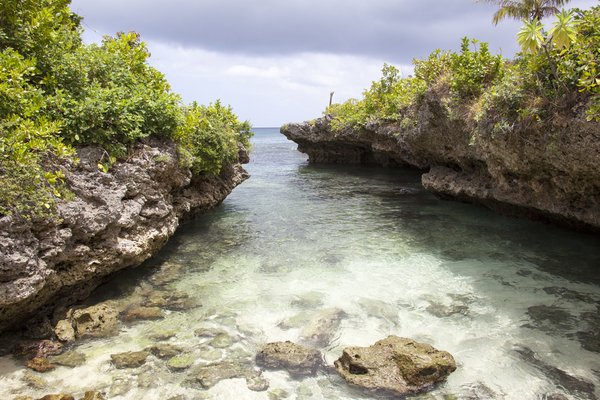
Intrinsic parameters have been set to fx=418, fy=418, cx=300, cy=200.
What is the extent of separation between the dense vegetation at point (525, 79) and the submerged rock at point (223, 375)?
7831mm

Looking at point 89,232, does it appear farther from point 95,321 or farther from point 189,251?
point 189,251

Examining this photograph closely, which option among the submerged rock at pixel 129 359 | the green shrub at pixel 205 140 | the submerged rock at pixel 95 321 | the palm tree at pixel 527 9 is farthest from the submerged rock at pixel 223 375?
the palm tree at pixel 527 9

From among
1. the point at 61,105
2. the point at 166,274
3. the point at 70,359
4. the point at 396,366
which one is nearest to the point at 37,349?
the point at 70,359

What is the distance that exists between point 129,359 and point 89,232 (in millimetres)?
2584

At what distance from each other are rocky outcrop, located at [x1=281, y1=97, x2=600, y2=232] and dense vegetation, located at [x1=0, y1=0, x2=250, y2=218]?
8.58m

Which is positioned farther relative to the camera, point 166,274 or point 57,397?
point 166,274

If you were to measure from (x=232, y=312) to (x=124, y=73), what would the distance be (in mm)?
6347

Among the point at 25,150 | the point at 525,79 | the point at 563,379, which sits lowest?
the point at 563,379

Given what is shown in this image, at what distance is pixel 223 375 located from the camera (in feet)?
21.1

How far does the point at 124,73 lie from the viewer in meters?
10.2

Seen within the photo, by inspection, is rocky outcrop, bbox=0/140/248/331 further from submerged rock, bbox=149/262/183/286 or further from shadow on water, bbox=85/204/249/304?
submerged rock, bbox=149/262/183/286

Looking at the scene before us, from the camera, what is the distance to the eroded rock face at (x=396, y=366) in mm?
6105

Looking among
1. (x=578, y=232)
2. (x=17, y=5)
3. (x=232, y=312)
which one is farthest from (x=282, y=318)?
(x=578, y=232)

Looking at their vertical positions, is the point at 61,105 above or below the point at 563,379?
above
